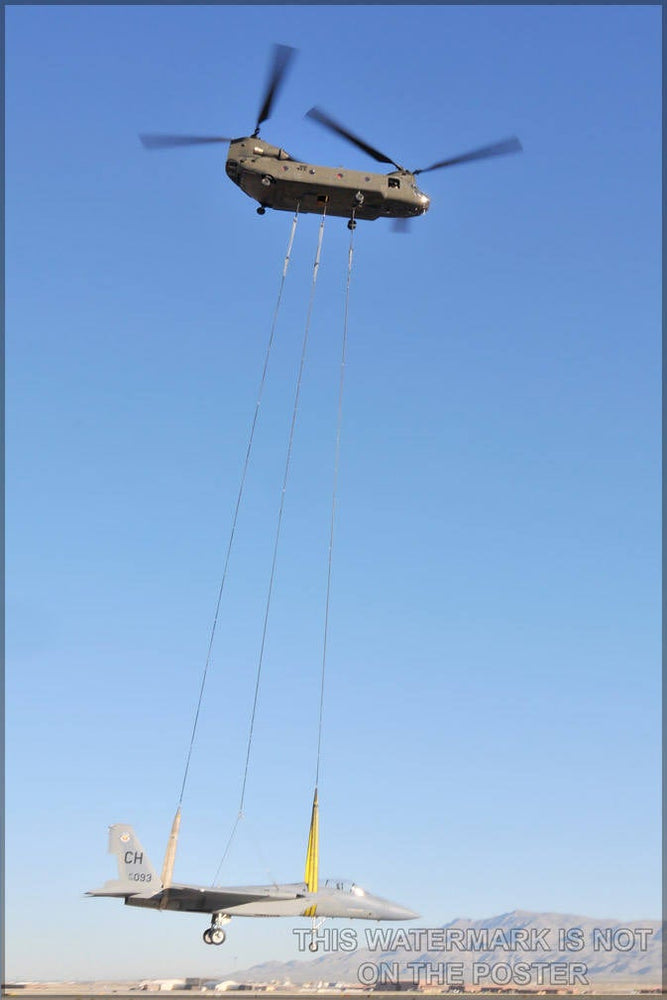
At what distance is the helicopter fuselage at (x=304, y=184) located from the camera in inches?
1876

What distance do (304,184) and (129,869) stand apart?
3052 centimetres

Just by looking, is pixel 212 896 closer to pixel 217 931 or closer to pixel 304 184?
pixel 217 931

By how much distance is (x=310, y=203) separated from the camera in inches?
1909

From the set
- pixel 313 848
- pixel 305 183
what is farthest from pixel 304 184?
pixel 313 848

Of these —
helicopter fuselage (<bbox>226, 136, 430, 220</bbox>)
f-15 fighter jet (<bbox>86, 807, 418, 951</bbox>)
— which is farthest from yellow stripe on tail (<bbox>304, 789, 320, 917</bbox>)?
helicopter fuselage (<bbox>226, 136, 430, 220</bbox>)

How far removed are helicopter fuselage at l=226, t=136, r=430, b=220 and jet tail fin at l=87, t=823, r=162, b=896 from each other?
28920 mm

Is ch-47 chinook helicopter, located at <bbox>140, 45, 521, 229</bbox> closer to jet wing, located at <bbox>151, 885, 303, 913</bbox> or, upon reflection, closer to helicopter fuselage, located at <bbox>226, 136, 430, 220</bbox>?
helicopter fuselage, located at <bbox>226, 136, 430, 220</bbox>

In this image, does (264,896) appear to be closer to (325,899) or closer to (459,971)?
(325,899)

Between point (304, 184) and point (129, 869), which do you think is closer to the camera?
point (304, 184)

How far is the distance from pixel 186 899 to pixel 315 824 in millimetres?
11657

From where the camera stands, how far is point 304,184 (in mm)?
47688

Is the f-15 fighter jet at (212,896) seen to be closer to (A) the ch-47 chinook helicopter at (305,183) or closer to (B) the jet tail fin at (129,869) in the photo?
(B) the jet tail fin at (129,869)

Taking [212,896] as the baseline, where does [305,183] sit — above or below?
above

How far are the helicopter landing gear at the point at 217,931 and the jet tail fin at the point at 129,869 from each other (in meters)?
2.99
